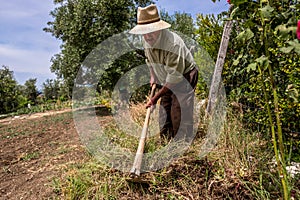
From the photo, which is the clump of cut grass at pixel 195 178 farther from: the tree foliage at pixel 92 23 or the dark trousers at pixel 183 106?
the tree foliage at pixel 92 23

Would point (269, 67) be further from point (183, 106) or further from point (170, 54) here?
point (183, 106)

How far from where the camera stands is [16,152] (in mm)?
3699

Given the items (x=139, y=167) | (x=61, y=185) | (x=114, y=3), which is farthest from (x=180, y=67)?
(x=114, y=3)

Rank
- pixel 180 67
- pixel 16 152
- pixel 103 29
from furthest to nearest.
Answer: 1. pixel 103 29
2. pixel 16 152
3. pixel 180 67

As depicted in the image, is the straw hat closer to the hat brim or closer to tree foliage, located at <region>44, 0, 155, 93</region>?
the hat brim

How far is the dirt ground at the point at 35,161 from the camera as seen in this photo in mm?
2273

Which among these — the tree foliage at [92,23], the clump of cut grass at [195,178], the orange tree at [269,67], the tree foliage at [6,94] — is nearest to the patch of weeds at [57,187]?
the clump of cut grass at [195,178]

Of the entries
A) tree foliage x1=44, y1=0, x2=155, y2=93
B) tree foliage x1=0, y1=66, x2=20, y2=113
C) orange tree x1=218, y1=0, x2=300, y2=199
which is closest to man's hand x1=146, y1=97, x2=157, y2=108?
orange tree x1=218, y1=0, x2=300, y2=199

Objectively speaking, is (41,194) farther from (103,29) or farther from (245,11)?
(103,29)

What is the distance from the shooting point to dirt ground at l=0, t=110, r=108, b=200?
2.27 m

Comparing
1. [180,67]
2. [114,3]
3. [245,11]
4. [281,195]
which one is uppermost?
[114,3]

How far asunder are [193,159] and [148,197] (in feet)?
1.78

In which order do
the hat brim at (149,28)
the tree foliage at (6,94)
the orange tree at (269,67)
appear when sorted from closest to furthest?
A: the orange tree at (269,67) < the hat brim at (149,28) < the tree foliage at (6,94)

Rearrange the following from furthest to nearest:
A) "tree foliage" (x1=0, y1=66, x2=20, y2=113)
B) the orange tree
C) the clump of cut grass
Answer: "tree foliage" (x1=0, y1=66, x2=20, y2=113)
the clump of cut grass
the orange tree
